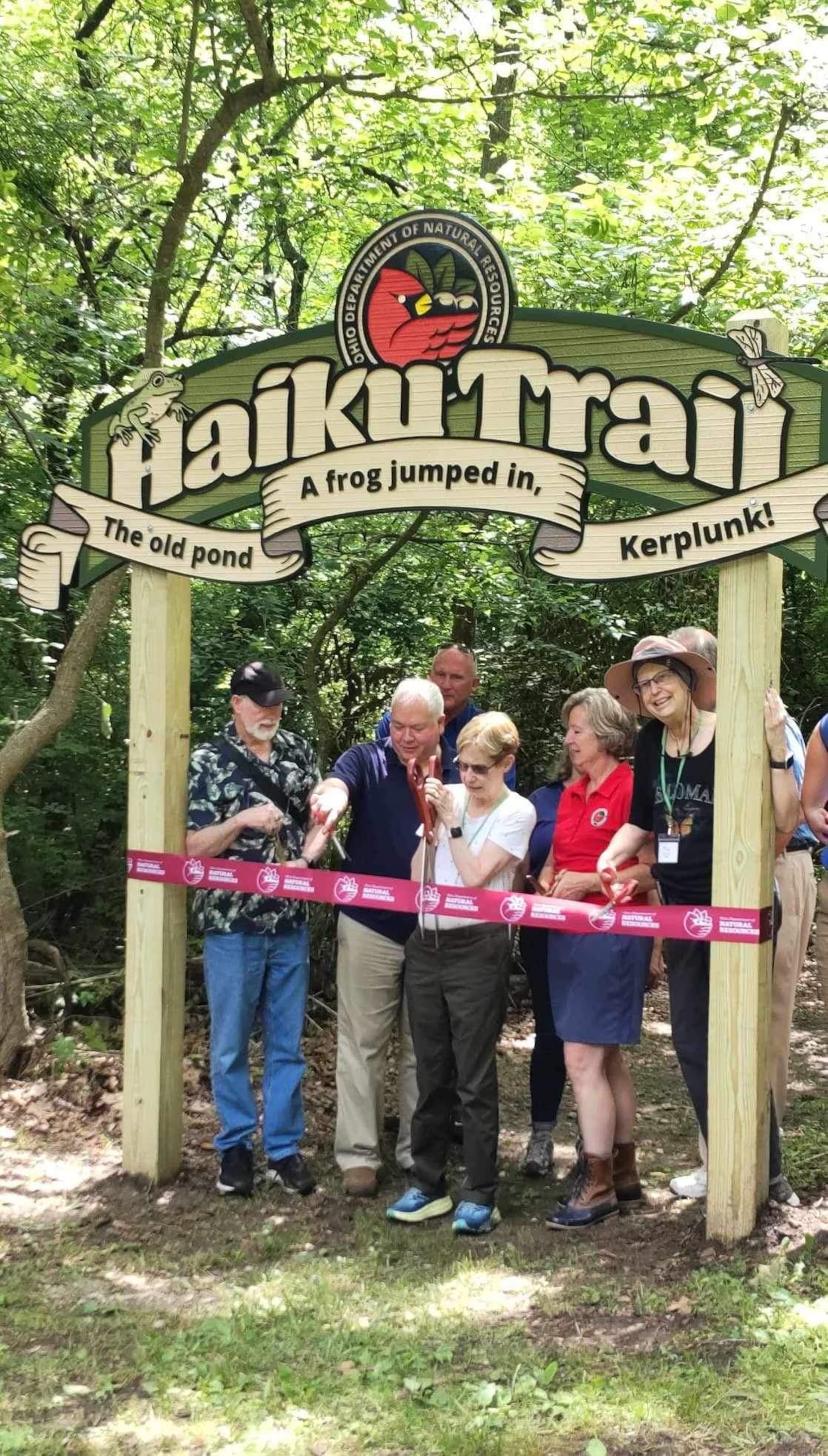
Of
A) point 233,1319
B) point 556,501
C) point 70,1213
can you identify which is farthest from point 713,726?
point 70,1213

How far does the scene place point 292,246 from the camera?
869 centimetres

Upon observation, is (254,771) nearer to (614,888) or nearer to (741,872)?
(614,888)

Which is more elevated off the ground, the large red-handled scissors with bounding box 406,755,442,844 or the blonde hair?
the blonde hair

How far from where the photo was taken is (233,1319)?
12.2ft

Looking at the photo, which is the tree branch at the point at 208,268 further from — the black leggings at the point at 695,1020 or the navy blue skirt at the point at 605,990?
the black leggings at the point at 695,1020

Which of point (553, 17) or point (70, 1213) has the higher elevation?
point (553, 17)

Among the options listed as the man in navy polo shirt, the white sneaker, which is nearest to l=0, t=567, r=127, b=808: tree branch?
the man in navy polo shirt

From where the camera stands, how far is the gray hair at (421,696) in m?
4.60

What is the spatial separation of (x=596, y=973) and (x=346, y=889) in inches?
38.1

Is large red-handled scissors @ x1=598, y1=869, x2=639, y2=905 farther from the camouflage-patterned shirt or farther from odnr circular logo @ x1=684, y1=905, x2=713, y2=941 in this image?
the camouflage-patterned shirt

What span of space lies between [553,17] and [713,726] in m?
4.53

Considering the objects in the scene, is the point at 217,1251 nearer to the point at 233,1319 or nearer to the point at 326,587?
the point at 233,1319

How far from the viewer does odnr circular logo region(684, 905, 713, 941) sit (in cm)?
418

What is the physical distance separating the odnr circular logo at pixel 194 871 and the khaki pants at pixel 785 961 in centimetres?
215
